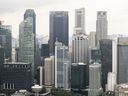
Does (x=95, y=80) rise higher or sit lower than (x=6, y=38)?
lower

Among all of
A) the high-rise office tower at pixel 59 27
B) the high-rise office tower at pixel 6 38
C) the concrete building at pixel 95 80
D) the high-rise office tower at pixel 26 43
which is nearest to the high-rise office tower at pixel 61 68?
the concrete building at pixel 95 80

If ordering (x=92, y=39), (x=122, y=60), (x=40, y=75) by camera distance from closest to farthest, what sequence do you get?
(x=40, y=75) < (x=122, y=60) < (x=92, y=39)

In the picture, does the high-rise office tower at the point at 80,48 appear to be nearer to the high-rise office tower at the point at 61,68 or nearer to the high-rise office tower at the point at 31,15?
the high-rise office tower at the point at 61,68

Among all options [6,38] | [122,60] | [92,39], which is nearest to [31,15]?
[6,38]

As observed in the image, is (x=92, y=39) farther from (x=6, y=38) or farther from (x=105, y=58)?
(x=6, y=38)

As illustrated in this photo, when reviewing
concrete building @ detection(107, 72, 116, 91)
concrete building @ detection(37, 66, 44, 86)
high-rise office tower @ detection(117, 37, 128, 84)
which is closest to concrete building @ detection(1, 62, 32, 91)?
concrete building @ detection(37, 66, 44, 86)

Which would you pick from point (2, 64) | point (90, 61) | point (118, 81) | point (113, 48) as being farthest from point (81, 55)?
point (2, 64)
